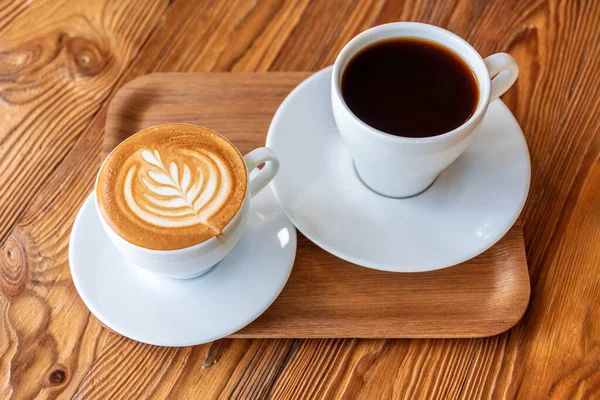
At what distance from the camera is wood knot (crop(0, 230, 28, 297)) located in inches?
32.5

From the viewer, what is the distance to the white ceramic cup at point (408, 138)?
708 mm

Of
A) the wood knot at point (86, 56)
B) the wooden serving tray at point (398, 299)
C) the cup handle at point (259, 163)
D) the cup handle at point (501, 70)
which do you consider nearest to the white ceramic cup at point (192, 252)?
the cup handle at point (259, 163)

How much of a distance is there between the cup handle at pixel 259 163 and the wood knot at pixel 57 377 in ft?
1.04

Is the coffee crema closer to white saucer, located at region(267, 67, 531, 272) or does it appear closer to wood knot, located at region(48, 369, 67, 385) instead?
white saucer, located at region(267, 67, 531, 272)

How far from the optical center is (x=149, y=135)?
77cm

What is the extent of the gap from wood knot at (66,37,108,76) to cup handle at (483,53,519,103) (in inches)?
24.7

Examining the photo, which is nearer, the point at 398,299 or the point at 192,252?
the point at 192,252

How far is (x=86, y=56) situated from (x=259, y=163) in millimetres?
463

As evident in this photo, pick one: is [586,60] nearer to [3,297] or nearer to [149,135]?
[149,135]

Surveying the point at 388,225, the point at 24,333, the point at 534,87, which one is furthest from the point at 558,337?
the point at 24,333

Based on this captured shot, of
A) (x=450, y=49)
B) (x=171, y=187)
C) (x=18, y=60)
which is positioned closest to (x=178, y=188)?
(x=171, y=187)

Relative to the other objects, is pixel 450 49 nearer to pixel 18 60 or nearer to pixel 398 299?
pixel 398 299

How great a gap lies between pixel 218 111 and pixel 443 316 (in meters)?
0.44

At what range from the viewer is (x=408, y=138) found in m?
0.70
